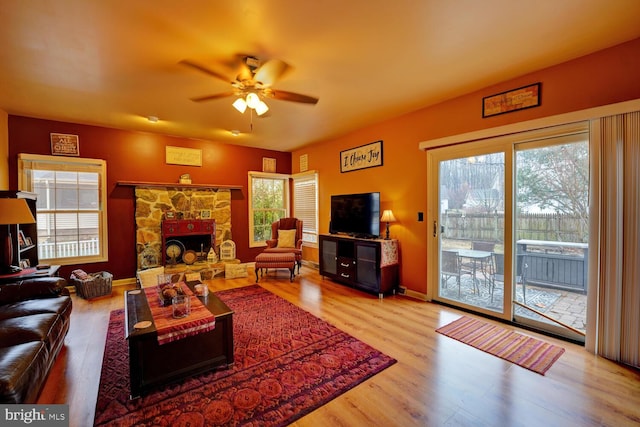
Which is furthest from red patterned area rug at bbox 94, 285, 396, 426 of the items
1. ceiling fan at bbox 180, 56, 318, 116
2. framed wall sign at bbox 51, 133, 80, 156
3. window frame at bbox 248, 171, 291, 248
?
window frame at bbox 248, 171, 291, 248

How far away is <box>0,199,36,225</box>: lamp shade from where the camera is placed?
284 cm

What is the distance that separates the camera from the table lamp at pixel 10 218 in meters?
2.85

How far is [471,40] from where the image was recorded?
2268 millimetres

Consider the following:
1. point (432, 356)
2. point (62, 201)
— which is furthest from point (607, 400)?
point (62, 201)

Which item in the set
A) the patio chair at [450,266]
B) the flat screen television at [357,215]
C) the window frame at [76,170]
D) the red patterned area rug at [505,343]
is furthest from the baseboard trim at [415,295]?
the window frame at [76,170]

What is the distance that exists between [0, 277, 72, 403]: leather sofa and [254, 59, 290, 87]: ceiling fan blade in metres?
2.54

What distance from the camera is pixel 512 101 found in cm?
298

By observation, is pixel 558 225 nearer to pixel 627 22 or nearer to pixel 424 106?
pixel 627 22

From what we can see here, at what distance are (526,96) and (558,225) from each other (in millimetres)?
1352

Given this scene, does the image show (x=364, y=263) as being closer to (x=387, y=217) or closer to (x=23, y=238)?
(x=387, y=217)

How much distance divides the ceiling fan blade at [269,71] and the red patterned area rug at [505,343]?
9.70 feet

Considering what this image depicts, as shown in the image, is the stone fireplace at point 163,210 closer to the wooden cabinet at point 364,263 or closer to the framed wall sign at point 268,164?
the framed wall sign at point 268,164

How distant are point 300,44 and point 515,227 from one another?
2.87m

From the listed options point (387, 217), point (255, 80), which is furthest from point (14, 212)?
point (387, 217)
